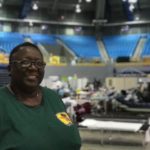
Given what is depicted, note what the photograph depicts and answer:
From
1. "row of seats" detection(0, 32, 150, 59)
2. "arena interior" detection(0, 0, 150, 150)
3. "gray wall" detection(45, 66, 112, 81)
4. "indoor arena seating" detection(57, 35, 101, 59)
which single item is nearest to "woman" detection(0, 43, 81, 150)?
"gray wall" detection(45, 66, 112, 81)

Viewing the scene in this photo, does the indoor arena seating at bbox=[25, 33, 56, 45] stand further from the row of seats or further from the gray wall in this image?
the gray wall

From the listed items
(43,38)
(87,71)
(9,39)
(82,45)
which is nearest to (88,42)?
(82,45)

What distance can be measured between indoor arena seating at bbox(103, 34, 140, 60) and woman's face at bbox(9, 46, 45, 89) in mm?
22279

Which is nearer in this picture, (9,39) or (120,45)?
(9,39)

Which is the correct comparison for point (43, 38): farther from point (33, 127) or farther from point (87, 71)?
point (33, 127)

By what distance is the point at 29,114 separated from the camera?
1487 mm

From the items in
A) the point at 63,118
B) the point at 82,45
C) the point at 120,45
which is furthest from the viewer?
the point at 82,45

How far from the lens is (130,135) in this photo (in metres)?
3.45

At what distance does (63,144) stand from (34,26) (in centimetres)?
2536

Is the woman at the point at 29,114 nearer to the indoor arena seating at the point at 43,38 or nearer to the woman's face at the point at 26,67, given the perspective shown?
the woman's face at the point at 26,67

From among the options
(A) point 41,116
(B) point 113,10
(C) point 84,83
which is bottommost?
(C) point 84,83

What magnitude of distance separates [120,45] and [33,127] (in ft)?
79.8

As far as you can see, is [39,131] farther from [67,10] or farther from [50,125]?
[67,10]

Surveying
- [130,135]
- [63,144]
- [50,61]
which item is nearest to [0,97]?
[63,144]
